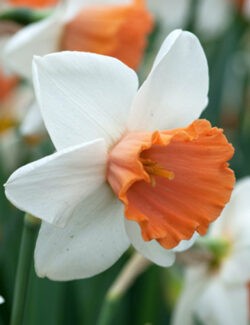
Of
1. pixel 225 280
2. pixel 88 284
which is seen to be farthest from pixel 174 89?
pixel 88 284

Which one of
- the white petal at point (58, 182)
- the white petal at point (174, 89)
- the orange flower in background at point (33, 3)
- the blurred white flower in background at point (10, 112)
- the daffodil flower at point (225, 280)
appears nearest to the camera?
the white petal at point (58, 182)

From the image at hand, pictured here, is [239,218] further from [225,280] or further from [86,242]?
[86,242]

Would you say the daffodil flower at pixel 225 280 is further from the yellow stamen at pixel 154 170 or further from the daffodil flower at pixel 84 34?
the yellow stamen at pixel 154 170

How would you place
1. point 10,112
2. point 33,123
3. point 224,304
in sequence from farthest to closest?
1. point 10,112
2. point 33,123
3. point 224,304

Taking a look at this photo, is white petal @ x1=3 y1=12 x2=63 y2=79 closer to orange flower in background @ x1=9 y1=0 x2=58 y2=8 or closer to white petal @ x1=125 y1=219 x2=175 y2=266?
orange flower in background @ x1=9 y1=0 x2=58 y2=8

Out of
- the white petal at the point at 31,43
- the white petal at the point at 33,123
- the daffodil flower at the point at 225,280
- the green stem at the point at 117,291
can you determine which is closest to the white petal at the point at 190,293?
the daffodil flower at the point at 225,280

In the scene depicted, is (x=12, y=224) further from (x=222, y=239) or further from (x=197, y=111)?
(x=197, y=111)
